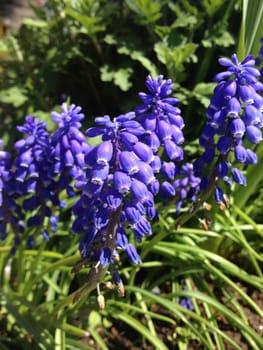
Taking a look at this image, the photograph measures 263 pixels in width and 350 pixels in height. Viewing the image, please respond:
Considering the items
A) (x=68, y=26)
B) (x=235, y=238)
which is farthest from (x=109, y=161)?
(x=68, y=26)

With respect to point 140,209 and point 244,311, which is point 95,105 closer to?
point 244,311

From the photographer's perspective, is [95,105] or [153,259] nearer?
[153,259]

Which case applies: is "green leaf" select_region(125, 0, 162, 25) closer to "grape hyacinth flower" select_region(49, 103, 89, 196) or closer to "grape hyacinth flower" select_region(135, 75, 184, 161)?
"grape hyacinth flower" select_region(49, 103, 89, 196)

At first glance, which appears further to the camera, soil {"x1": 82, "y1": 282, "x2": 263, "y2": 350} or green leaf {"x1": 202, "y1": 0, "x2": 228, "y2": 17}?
green leaf {"x1": 202, "y1": 0, "x2": 228, "y2": 17}

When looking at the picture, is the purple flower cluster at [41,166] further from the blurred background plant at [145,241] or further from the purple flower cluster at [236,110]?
the purple flower cluster at [236,110]

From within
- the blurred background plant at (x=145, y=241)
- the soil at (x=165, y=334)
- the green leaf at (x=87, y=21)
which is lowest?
the soil at (x=165, y=334)

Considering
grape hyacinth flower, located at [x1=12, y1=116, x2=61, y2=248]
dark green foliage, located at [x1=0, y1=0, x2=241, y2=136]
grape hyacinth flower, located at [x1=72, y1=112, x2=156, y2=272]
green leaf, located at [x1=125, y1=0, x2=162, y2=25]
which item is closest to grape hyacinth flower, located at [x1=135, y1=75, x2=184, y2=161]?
grape hyacinth flower, located at [x1=72, y1=112, x2=156, y2=272]

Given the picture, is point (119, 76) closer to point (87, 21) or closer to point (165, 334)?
point (87, 21)

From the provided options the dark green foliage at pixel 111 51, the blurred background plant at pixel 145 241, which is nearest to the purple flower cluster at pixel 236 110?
the blurred background plant at pixel 145 241
